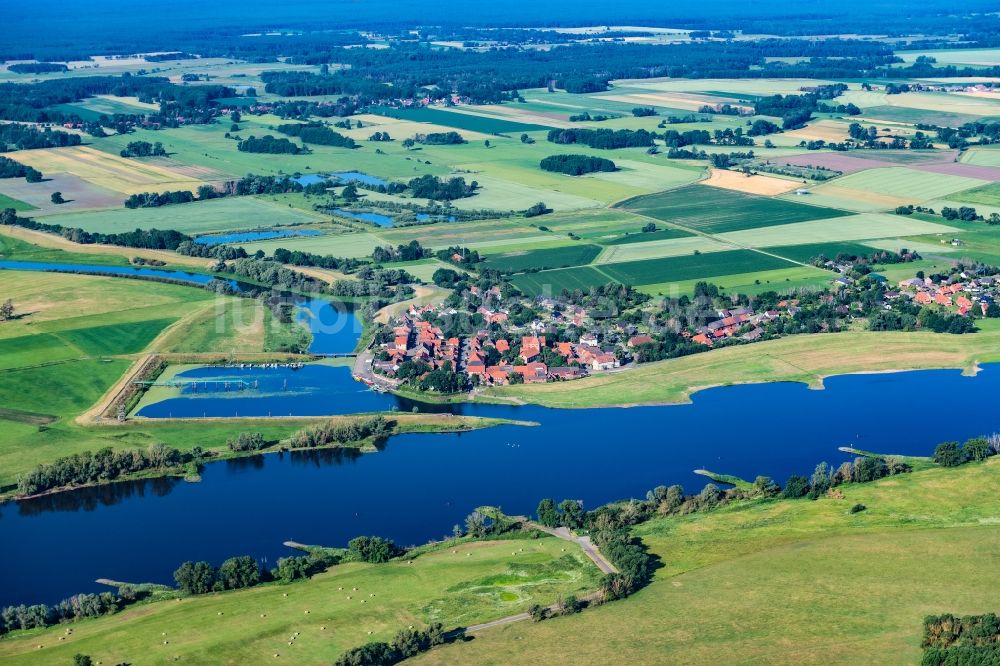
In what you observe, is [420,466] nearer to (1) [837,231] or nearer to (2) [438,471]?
(2) [438,471]

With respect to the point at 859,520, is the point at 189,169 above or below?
above

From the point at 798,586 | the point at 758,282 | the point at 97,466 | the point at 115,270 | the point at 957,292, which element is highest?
the point at 115,270

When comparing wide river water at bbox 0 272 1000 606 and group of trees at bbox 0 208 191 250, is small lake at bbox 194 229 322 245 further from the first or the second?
wide river water at bbox 0 272 1000 606

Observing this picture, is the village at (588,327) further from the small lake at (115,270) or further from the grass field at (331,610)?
the grass field at (331,610)

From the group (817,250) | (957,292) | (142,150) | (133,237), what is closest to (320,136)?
(142,150)

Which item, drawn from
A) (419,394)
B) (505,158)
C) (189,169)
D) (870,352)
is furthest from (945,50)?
(419,394)

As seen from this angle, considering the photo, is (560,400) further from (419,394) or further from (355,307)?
(355,307)

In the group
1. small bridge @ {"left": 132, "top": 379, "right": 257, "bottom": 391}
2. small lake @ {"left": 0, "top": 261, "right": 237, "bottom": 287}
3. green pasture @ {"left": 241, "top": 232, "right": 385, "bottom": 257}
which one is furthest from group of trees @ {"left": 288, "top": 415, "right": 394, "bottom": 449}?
green pasture @ {"left": 241, "top": 232, "right": 385, "bottom": 257}
